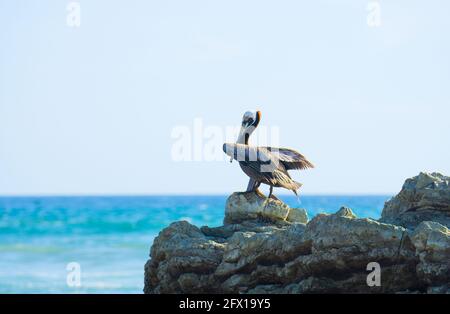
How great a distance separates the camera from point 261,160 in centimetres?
1606

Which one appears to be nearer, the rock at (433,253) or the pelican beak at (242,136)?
the rock at (433,253)

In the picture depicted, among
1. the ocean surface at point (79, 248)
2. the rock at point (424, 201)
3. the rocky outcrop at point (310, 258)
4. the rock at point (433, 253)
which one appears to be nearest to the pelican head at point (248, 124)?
the rocky outcrop at point (310, 258)

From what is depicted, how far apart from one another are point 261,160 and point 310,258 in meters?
2.16

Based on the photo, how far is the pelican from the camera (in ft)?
52.5

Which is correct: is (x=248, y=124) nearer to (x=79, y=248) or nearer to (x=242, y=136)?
(x=242, y=136)

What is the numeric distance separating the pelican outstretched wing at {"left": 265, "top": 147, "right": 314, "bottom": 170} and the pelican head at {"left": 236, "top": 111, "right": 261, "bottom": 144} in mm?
Result: 450

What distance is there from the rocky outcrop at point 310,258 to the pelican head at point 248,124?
5.33ft

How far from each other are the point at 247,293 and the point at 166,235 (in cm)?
170

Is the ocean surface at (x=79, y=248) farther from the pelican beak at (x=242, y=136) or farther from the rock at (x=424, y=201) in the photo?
the rock at (x=424, y=201)

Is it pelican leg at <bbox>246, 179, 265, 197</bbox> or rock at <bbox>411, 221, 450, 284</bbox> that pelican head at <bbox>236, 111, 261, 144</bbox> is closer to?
pelican leg at <bbox>246, 179, 265, 197</bbox>

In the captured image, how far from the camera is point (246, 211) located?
1616 cm

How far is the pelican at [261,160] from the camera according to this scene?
16.0 metres

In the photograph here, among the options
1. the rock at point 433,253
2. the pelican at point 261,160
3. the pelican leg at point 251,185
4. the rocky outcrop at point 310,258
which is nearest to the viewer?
the rock at point 433,253
